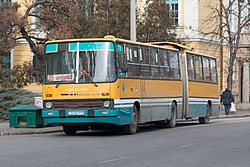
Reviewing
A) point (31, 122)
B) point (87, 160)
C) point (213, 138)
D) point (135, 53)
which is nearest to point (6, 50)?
point (31, 122)

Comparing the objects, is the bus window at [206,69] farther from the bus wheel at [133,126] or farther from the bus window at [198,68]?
the bus wheel at [133,126]

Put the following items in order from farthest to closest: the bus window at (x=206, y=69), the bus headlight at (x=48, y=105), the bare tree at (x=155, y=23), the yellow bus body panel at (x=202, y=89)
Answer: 1. the bare tree at (x=155, y=23)
2. the bus window at (x=206, y=69)
3. the yellow bus body panel at (x=202, y=89)
4. the bus headlight at (x=48, y=105)

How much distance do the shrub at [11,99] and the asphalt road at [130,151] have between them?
9.03 meters

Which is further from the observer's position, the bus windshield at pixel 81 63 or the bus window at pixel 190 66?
the bus window at pixel 190 66

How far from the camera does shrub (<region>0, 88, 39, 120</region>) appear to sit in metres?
31.6

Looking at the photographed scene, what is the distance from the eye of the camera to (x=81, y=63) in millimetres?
21875

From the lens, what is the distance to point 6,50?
3212 centimetres

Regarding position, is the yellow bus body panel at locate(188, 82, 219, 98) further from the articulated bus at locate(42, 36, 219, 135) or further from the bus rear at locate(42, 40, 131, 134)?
the bus rear at locate(42, 40, 131, 134)

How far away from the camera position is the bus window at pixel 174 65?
1077 inches

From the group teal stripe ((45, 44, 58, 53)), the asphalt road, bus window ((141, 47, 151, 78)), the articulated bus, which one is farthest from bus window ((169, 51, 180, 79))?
teal stripe ((45, 44, 58, 53))

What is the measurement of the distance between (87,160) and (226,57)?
135 ft

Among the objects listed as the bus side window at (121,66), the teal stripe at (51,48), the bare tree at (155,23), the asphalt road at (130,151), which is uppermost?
the bare tree at (155,23)

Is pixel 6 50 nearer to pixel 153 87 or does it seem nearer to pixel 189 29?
pixel 153 87

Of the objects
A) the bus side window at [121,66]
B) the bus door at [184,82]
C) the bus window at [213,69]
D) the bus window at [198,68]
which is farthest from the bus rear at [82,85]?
the bus window at [213,69]
